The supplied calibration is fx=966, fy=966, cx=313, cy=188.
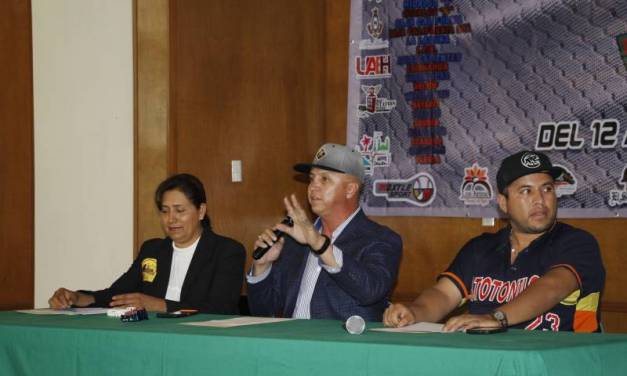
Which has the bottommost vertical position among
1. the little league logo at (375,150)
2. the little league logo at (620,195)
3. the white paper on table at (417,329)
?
the white paper on table at (417,329)

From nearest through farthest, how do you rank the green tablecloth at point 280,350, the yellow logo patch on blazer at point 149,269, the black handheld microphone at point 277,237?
the green tablecloth at point 280,350, the black handheld microphone at point 277,237, the yellow logo patch on blazer at point 149,269

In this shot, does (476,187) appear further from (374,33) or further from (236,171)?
(236,171)

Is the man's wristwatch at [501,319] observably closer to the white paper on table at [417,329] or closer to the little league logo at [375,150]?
the white paper on table at [417,329]

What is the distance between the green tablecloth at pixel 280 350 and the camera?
7.07 feet

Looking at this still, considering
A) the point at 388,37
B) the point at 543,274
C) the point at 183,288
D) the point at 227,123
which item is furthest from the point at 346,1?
the point at 543,274

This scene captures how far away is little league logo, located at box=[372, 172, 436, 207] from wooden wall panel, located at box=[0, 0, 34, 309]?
6.15ft

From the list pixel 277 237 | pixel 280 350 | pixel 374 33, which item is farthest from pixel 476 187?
pixel 280 350

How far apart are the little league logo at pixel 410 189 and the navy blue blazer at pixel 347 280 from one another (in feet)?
5.14

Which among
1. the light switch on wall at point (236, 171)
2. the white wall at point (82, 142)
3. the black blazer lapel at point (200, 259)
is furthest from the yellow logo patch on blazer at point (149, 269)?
the light switch on wall at point (236, 171)

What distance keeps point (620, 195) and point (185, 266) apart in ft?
6.90

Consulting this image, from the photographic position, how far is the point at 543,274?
3162 millimetres

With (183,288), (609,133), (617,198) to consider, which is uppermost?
(609,133)

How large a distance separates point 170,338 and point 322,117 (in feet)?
10.4

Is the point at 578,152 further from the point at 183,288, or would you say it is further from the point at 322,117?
the point at 183,288
